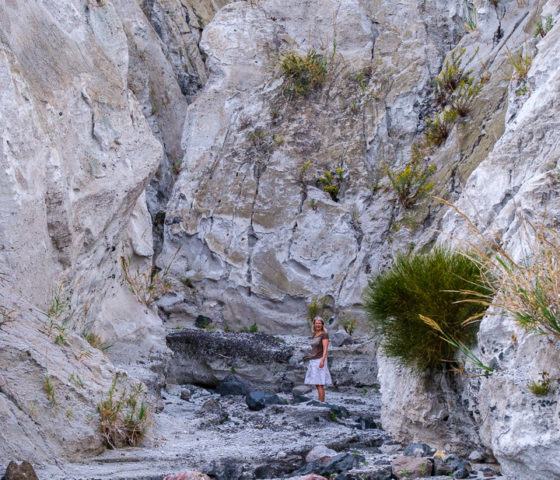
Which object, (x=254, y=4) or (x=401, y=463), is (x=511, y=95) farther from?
(x=254, y=4)

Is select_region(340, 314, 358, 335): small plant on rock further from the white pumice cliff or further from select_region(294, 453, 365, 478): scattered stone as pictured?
select_region(294, 453, 365, 478): scattered stone

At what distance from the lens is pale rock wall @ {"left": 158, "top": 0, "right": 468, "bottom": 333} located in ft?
36.9

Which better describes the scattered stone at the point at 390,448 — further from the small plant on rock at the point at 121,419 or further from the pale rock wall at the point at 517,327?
the small plant on rock at the point at 121,419

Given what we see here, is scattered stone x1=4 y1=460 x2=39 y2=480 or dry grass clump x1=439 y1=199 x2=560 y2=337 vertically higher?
dry grass clump x1=439 y1=199 x2=560 y2=337

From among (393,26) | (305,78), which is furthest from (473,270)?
(393,26)

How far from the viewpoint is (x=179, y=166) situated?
1304 centimetres

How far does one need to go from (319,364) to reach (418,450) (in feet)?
9.15

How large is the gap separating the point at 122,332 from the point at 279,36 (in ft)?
24.3

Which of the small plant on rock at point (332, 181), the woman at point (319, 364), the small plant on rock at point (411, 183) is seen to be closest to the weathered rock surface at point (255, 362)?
the woman at point (319, 364)

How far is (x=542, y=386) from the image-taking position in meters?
4.28

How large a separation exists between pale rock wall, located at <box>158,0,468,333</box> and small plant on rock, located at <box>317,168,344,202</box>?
12 centimetres

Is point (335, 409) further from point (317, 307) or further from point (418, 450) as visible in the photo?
point (317, 307)

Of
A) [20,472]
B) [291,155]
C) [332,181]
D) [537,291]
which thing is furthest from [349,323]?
[20,472]

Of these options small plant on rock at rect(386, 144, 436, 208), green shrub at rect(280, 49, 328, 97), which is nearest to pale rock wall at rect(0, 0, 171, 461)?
small plant on rock at rect(386, 144, 436, 208)
